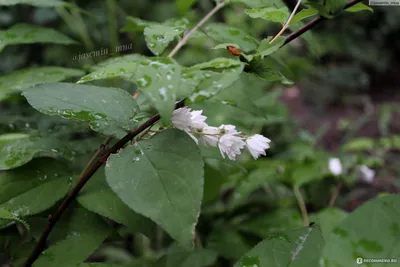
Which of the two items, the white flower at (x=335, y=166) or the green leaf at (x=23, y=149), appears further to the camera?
the white flower at (x=335, y=166)

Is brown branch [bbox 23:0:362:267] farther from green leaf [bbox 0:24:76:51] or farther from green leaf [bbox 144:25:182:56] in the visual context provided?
green leaf [bbox 0:24:76:51]

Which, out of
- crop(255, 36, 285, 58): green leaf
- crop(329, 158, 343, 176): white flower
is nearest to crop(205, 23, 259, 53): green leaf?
crop(255, 36, 285, 58): green leaf

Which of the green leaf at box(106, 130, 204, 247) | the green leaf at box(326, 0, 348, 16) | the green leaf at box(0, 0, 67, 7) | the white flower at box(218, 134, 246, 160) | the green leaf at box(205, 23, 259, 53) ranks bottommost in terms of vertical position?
the white flower at box(218, 134, 246, 160)

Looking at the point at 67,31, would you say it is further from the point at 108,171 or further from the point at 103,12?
the point at 108,171

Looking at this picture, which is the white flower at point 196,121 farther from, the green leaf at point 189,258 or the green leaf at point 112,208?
the green leaf at point 189,258

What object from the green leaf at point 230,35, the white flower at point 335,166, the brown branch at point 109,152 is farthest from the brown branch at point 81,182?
the white flower at point 335,166

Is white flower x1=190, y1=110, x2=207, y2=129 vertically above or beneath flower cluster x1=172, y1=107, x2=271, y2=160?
above

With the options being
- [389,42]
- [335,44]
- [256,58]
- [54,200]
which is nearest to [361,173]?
[256,58]
